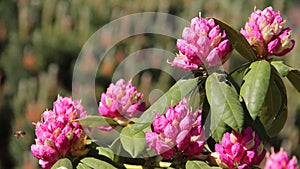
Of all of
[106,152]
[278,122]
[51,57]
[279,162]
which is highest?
[51,57]

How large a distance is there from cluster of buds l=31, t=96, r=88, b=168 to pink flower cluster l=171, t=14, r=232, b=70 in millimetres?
252

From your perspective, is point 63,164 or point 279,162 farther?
point 63,164

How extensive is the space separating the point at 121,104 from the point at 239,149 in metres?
0.32

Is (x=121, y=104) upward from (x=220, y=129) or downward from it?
upward

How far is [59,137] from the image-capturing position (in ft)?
3.67

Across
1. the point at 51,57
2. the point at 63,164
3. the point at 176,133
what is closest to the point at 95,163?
the point at 63,164

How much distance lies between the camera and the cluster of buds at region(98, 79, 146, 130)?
4.06 ft

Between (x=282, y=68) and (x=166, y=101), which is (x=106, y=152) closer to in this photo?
(x=166, y=101)

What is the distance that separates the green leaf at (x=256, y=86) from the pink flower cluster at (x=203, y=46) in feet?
0.21

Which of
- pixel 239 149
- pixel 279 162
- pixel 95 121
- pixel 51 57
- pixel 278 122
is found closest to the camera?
pixel 279 162

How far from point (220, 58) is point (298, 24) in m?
5.66

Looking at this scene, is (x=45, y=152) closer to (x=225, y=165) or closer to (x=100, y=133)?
(x=100, y=133)

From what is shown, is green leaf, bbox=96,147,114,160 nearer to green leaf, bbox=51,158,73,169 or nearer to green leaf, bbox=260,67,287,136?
green leaf, bbox=51,158,73,169

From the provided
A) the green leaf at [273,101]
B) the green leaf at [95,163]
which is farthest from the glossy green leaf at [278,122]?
the green leaf at [95,163]
